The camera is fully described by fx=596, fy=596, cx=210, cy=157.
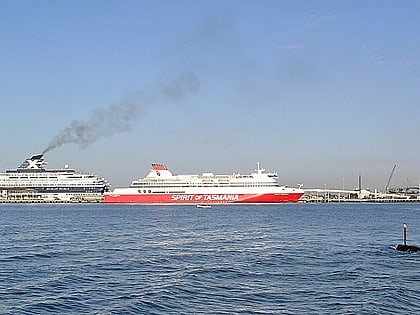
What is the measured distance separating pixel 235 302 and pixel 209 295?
1.52 metres

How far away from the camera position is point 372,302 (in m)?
20.4

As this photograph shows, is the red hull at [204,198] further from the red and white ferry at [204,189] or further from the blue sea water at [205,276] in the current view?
the blue sea water at [205,276]

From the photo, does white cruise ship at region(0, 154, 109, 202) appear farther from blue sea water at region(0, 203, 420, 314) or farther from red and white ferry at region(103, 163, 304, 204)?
blue sea water at region(0, 203, 420, 314)

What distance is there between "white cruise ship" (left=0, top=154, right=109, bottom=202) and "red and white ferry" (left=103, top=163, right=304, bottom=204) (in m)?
14.7

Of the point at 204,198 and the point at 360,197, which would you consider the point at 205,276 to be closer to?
the point at 204,198

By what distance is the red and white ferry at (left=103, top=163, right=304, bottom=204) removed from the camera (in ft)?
404

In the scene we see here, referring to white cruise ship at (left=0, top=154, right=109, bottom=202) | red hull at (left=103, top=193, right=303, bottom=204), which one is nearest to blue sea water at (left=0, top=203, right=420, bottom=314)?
red hull at (left=103, top=193, right=303, bottom=204)

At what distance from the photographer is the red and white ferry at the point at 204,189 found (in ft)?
404

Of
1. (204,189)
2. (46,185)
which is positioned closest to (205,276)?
(204,189)

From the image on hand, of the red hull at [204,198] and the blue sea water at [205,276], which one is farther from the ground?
the red hull at [204,198]

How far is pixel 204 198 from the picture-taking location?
12650 centimetres

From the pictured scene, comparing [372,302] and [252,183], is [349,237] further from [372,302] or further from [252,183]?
Result: [252,183]

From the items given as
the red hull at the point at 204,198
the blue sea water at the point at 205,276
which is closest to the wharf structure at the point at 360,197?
the red hull at the point at 204,198

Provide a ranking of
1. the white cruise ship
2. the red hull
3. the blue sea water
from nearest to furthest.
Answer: the blue sea water < the red hull < the white cruise ship
